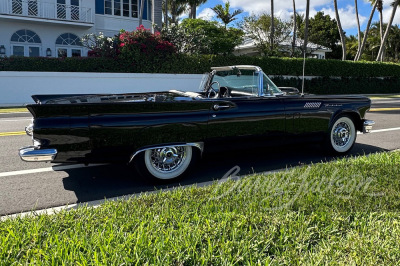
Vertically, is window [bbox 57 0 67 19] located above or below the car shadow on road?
above

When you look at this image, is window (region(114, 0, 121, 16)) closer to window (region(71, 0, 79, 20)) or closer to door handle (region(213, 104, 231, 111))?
window (region(71, 0, 79, 20))

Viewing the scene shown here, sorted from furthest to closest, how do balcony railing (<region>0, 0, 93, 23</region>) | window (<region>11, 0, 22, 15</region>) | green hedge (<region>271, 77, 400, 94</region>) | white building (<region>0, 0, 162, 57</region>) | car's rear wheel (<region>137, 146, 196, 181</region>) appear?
green hedge (<region>271, 77, 400, 94</region>) → white building (<region>0, 0, 162, 57</region>) → window (<region>11, 0, 22, 15</region>) → balcony railing (<region>0, 0, 93, 23</region>) → car's rear wheel (<region>137, 146, 196, 181</region>)

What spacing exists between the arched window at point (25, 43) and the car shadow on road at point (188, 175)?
22599mm

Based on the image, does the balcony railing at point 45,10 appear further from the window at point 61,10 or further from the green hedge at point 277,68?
the green hedge at point 277,68

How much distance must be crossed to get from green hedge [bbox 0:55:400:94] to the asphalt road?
11.6 meters

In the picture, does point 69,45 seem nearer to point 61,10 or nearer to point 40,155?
point 61,10

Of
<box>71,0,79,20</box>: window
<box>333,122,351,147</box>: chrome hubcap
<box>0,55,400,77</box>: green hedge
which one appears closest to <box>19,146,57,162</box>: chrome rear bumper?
<box>333,122,351,147</box>: chrome hubcap

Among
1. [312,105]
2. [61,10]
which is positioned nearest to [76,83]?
[61,10]

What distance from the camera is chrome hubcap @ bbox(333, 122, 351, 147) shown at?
6352 millimetres

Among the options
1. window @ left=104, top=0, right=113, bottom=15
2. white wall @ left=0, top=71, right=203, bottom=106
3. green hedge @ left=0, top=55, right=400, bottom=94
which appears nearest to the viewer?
white wall @ left=0, top=71, right=203, bottom=106

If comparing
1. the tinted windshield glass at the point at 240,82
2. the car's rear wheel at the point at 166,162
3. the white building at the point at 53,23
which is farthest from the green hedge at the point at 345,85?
the car's rear wheel at the point at 166,162

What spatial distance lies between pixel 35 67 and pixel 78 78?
6.79 ft

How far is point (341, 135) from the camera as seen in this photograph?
6.39 m

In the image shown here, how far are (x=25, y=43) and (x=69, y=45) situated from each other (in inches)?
113
